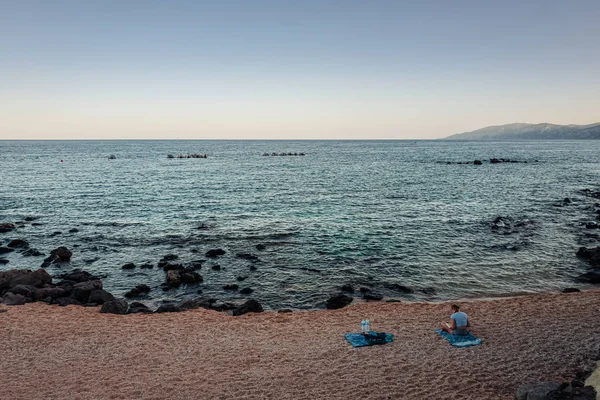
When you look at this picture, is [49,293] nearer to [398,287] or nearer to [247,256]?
[247,256]

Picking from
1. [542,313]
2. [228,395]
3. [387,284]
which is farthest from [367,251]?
[228,395]

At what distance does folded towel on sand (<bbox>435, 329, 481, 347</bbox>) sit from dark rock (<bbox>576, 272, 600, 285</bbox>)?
47.7 feet

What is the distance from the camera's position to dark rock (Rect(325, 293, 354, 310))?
22672 mm

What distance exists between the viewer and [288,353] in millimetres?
16141

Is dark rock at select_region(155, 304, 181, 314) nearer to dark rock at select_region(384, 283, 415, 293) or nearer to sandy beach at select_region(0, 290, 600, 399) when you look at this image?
sandy beach at select_region(0, 290, 600, 399)

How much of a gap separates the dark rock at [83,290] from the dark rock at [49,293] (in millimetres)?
639

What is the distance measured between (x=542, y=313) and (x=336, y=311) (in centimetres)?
1038

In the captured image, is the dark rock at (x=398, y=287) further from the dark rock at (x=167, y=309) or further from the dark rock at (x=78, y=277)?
the dark rock at (x=78, y=277)

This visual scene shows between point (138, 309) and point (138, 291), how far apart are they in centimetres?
339

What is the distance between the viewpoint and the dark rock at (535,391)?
11.3 m

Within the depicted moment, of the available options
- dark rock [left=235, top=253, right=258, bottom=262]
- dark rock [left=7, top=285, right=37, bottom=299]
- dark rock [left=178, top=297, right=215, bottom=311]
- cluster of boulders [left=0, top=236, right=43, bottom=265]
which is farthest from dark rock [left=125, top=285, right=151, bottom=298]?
cluster of boulders [left=0, top=236, right=43, bottom=265]

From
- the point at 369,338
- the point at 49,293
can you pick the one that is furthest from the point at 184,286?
the point at 369,338

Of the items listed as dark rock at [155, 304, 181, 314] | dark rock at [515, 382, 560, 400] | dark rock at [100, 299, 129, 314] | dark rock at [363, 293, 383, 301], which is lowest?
dark rock at [363, 293, 383, 301]

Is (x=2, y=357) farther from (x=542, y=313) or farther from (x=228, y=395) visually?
(x=542, y=313)
